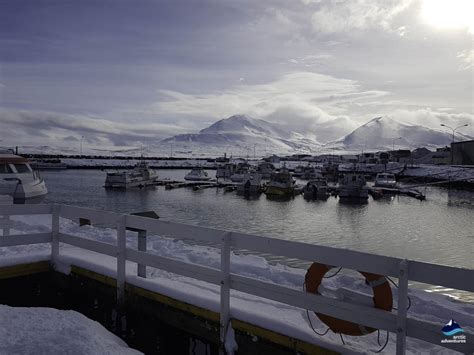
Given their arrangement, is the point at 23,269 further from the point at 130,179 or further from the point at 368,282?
the point at 130,179

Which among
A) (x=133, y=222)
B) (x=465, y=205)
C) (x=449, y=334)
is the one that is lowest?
(x=465, y=205)

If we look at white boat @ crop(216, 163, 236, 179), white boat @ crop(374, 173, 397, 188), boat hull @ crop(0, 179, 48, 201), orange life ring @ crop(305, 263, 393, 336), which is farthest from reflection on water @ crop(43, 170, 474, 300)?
white boat @ crop(216, 163, 236, 179)

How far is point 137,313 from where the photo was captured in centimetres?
765

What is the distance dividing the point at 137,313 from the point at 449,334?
4943 millimetres

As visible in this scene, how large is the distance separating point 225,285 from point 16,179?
31644mm

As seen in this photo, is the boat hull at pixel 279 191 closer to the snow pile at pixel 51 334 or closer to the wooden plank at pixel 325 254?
the snow pile at pixel 51 334

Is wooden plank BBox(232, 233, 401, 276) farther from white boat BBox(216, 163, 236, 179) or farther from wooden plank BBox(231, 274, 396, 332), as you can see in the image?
white boat BBox(216, 163, 236, 179)

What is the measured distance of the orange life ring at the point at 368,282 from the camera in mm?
5223

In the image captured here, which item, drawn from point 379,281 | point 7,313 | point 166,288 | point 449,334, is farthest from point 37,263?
point 449,334

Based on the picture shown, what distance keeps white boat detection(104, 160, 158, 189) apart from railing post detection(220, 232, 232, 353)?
66914mm

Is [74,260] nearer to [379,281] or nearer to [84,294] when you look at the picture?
[84,294]

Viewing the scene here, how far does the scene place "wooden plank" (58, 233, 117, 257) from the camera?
7.99 meters

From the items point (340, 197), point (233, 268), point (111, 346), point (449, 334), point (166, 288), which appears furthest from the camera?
point (340, 197)

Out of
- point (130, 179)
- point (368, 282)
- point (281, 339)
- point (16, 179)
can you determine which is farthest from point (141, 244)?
point (130, 179)
